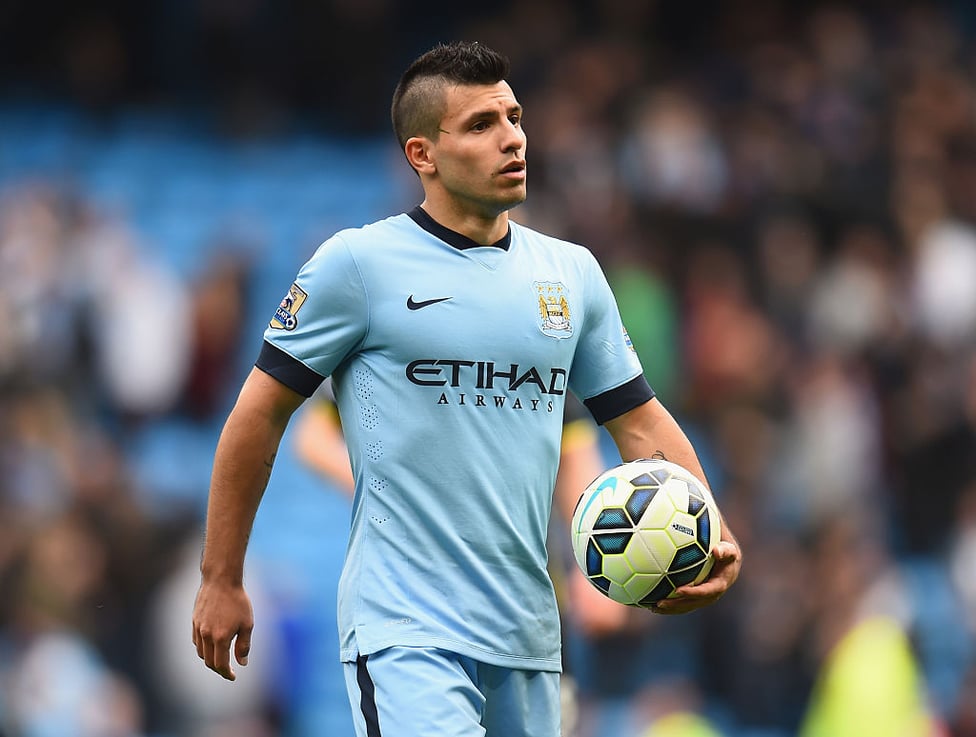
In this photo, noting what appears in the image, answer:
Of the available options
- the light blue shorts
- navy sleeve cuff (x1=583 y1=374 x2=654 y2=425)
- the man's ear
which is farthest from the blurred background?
the man's ear

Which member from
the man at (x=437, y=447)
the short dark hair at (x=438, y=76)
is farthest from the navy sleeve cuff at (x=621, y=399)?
the short dark hair at (x=438, y=76)

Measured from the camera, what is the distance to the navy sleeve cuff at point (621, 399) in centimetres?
499

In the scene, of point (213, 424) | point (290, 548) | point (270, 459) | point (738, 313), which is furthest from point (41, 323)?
point (270, 459)

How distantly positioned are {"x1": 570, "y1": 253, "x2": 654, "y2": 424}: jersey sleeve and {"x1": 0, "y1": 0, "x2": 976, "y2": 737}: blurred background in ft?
8.67

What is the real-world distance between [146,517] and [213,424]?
2.39 metres

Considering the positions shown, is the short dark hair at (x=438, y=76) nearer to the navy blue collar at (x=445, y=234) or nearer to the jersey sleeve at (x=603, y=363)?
the navy blue collar at (x=445, y=234)

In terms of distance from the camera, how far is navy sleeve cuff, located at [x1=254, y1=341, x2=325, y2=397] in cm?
456

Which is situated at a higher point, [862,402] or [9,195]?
[9,195]

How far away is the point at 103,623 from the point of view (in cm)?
1143

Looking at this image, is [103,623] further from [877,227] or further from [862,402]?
[877,227]

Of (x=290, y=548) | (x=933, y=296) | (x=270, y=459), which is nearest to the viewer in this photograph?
(x=270, y=459)

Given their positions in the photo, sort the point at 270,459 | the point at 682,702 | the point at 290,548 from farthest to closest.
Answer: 1. the point at 290,548
2. the point at 682,702
3. the point at 270,459

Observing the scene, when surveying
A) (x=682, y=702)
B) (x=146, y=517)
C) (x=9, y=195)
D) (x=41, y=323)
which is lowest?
(x=682, y=702)

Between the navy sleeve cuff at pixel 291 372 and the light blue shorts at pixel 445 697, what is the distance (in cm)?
72
